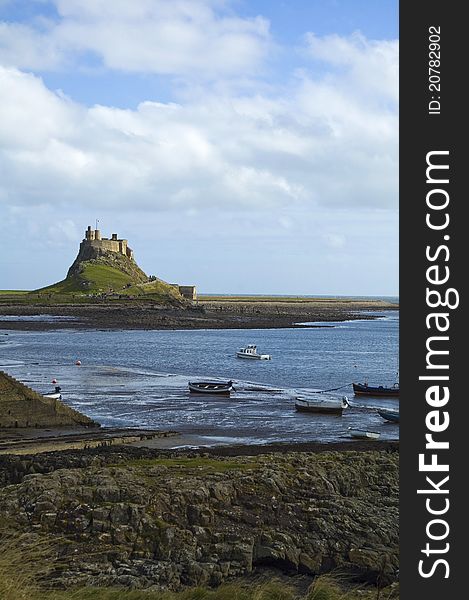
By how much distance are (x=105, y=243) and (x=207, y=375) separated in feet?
439

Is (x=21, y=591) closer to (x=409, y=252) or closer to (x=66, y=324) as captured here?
(x=409, y=252)

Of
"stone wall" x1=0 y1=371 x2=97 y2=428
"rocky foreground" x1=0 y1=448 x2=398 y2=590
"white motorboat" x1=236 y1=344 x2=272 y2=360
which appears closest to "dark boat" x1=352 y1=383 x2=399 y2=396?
"stone wall" x1=0 y1=371 x2=97 y2=428

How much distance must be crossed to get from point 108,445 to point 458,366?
76.3ft

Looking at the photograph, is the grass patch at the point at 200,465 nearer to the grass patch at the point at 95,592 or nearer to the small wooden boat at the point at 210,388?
the grass patch at the point at 95,592

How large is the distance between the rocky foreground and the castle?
17345 centimetres

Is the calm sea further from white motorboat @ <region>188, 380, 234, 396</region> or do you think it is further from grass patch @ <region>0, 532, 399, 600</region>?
grass patch @ <region>0, 532, 399, 600</region>

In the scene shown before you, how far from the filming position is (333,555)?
13.5 meters

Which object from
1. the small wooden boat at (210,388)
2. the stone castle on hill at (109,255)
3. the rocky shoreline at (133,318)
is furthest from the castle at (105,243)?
the small wooden boat at (210,388)

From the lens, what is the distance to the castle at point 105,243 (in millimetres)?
185500

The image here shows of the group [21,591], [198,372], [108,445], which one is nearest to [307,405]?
[108,445]

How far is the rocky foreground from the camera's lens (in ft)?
39.6

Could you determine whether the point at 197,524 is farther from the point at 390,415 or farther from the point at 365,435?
the point at 390,415

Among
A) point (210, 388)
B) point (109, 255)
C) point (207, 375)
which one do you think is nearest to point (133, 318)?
point (109, 255)

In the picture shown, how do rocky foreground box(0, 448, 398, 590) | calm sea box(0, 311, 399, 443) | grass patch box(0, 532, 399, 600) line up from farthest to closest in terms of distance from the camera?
calm sea box(0, 311, 399, 443) < rocky foreground box(0, 448, 398, 590) < grass patch box(0, 532, 399, 600)
